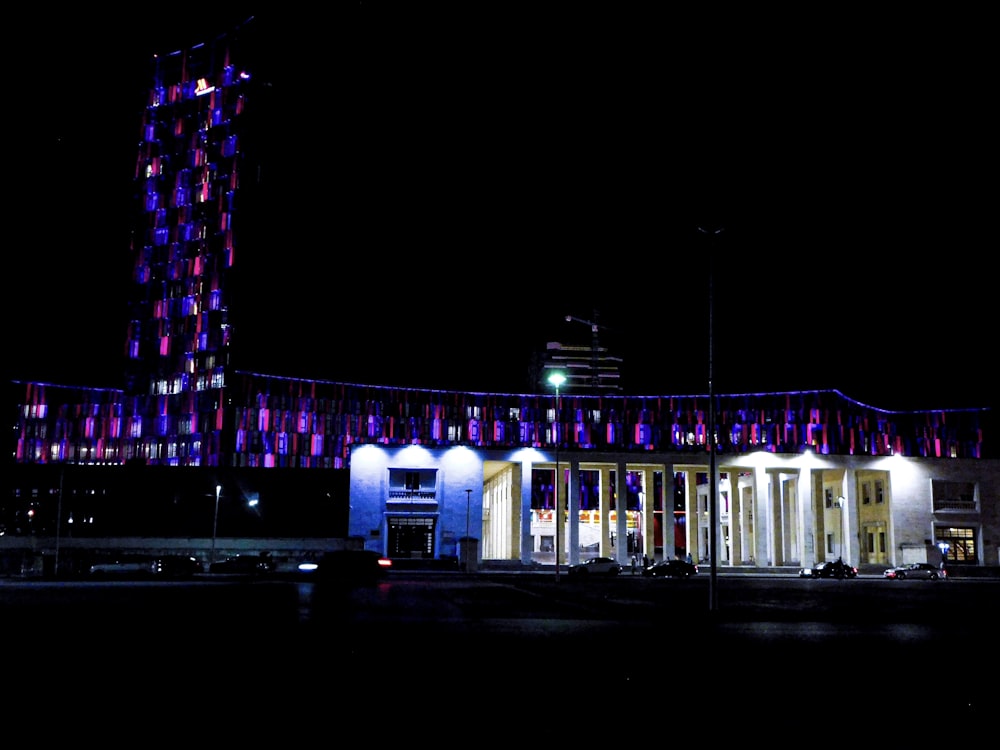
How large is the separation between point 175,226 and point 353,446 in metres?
44.0

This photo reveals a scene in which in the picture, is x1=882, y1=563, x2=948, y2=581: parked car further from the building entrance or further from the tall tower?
the tall tower

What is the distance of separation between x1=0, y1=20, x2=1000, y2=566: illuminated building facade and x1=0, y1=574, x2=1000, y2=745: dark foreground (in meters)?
54.8

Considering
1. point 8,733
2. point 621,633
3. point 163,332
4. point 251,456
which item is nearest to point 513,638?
point 621,633

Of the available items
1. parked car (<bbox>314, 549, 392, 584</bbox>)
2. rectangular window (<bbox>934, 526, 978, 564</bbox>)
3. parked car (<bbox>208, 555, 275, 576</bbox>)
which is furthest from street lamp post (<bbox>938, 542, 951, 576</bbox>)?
parked car (<bbox>314, 549, 392, 584</bbox>)

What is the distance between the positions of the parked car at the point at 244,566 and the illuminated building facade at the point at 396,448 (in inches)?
761

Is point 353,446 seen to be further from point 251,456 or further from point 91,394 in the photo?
point 91,394

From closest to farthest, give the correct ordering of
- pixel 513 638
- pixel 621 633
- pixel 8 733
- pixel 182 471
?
pixel 8 733
pixel 513 638
pixel 621 633
pixel 182 471

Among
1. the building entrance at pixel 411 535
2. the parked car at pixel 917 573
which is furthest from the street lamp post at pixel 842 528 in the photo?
the building entrance at pixel 411 535

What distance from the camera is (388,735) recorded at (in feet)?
21.3

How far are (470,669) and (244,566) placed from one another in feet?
159

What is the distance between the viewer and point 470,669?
10.3 m

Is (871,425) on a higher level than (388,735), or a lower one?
higher

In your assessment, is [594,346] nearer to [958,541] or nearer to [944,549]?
[958,541]

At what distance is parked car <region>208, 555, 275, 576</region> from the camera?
5512 centimetres
